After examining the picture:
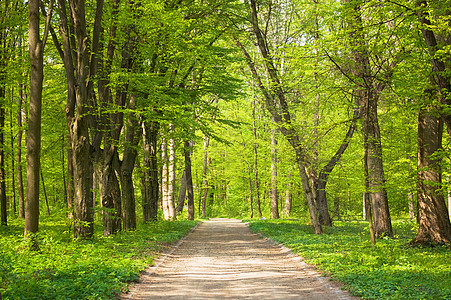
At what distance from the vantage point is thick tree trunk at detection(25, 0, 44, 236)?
998 centimetres

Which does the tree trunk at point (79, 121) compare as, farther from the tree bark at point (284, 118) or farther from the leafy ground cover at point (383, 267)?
the tree bark at point (284, 118)

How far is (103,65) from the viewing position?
14.2m

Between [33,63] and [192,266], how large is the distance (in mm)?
6350

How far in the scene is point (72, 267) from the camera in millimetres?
7812

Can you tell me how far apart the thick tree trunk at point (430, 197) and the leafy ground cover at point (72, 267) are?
7989 millimetres

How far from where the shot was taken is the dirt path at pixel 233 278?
7047 mm

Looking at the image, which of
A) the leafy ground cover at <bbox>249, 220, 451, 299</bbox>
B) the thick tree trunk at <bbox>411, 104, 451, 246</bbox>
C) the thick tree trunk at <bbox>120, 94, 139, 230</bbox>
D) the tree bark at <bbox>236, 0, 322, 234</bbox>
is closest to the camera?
the leafy ground cover at <bbox>249, 220, 451, 299</bbox>

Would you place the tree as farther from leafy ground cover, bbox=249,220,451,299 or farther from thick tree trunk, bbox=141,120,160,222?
thick tree trunk, bbox=141,120,160,222

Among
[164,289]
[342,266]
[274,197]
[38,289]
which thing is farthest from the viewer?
[274,197]

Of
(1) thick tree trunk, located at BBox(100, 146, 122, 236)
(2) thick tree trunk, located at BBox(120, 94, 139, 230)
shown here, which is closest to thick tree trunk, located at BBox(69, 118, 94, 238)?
(1) thick tree trunk, located at BBox(100, 146, 122, 236)

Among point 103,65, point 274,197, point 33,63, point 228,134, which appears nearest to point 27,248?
point 33,63

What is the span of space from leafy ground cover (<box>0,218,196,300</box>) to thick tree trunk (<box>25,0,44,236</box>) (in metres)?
0.80

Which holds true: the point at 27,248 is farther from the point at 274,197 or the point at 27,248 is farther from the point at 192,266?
the point at 274,197

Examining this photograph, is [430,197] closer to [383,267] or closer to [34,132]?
[383,267]
